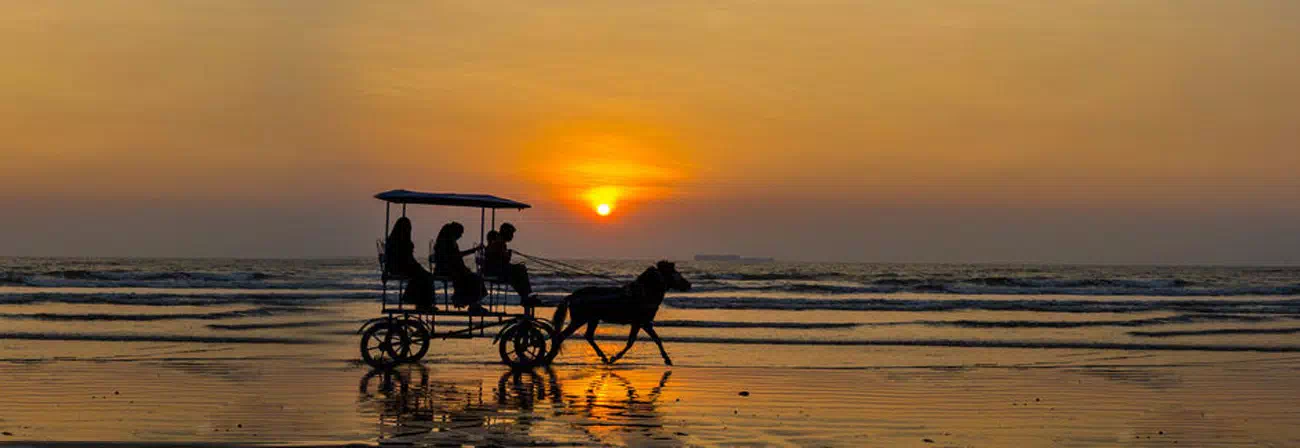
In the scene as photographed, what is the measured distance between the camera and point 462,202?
15289mm

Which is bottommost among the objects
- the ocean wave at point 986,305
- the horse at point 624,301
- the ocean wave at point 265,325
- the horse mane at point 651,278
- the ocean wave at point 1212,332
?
the ocean wave at point 265,325

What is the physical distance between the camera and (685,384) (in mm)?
14711

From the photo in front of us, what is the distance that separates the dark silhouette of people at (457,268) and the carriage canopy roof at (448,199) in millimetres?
329

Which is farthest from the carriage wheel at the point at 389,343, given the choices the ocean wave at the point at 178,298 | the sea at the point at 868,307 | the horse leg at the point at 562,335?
the ocean wave at the point at 178,298

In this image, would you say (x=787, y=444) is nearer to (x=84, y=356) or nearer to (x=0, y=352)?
(x=84, y=356)

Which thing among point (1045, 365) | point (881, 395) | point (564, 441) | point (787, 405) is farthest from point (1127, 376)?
point (564, 441)

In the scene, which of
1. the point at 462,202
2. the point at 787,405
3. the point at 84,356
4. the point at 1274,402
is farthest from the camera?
the point at 84,356

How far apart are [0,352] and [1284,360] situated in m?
18.3

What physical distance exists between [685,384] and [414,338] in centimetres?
388

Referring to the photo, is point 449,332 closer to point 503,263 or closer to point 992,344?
point 503,263

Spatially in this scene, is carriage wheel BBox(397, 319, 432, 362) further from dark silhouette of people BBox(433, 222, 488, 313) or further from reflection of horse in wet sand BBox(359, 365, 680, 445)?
dark silhouette of people BBox(433, 222, 488, 313)

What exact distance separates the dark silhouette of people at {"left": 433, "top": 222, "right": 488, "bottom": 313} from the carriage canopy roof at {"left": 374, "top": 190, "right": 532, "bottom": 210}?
0.33 meters

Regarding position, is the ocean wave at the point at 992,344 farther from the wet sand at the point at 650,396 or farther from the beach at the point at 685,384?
the wet sand at the point at 650,396

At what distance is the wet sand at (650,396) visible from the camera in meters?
10.7
